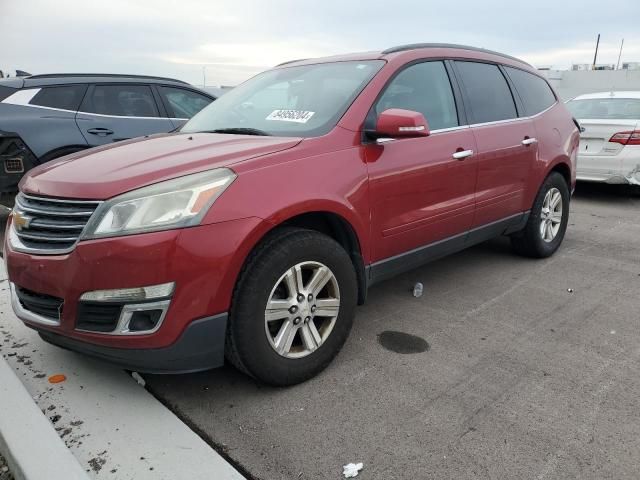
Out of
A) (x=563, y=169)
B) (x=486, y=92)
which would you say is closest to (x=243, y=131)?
(x=486, y=92)

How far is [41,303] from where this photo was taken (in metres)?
2.42

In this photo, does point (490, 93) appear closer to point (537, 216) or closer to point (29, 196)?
point (537, 216)

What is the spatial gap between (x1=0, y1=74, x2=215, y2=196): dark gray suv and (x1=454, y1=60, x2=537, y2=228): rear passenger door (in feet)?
12.6

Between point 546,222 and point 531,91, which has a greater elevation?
point 531,91

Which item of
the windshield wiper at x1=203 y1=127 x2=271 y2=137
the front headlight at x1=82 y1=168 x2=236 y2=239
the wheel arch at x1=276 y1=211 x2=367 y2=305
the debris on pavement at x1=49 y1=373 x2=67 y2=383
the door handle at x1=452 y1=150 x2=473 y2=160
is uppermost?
the windshield wiper at x1=203 y1=127 x2=271 y2=137

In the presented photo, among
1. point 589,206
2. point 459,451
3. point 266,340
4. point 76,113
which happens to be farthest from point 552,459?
point 589,206

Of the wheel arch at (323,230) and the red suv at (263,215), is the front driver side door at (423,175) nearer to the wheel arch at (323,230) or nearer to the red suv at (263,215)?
the red suv at (263,215)

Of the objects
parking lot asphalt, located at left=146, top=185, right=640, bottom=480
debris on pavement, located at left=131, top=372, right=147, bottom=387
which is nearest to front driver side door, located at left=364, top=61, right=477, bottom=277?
parking lot asphalt, located at left=146, top=185, right=640, bottom=480

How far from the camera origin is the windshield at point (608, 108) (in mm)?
7418

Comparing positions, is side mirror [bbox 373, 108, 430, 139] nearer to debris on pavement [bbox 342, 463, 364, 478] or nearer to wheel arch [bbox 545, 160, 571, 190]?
debris on pavement [bbox 342, 463, 364, 478]

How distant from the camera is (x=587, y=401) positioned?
2562 millimetres

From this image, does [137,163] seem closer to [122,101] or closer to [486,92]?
[486,92]

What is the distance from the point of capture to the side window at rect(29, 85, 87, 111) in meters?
5.53

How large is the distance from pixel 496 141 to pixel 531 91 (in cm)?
105
